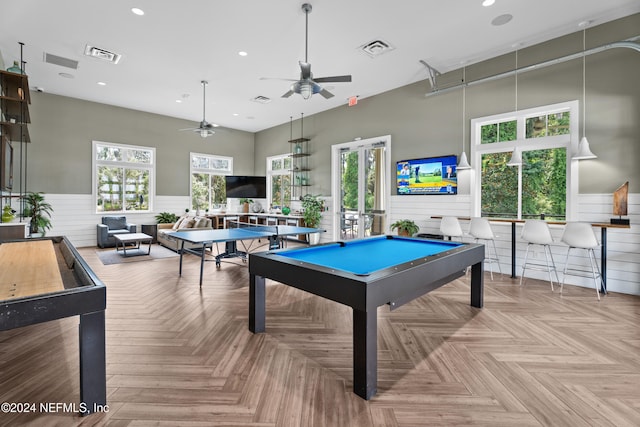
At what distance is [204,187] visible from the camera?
9.94 m

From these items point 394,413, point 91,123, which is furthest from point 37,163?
point 394,413

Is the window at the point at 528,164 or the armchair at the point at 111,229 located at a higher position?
the window at the point at 528,164

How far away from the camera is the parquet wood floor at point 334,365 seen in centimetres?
174

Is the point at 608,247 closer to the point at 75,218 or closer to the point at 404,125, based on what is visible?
the point at 404,125

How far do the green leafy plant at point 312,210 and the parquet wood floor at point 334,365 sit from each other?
4.49 m

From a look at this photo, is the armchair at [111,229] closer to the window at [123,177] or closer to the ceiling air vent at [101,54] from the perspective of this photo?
the window at [123,177]

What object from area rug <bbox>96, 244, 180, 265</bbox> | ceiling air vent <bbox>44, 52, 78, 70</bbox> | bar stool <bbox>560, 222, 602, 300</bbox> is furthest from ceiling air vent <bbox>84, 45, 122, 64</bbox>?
bar stool <bbox>560, 222, 602, 300</bbox>

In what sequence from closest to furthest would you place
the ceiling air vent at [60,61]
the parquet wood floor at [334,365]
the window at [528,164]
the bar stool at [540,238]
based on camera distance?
the parquet wood floor at [334,365], the bar stool at [540,238], the window at [528,164], the ceiling air vent at [60,61]

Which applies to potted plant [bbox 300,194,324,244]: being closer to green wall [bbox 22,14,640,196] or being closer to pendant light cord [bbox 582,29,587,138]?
green wall [bbox 22,14,640,196]

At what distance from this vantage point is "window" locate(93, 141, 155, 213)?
8.04 metres

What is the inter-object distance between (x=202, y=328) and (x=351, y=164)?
5.73 m

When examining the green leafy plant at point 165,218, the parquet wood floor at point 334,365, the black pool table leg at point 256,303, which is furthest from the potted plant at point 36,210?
the black pool table leg at point 256,303

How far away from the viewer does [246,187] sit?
970cm

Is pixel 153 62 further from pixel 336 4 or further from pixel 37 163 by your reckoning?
pixel 37 163
